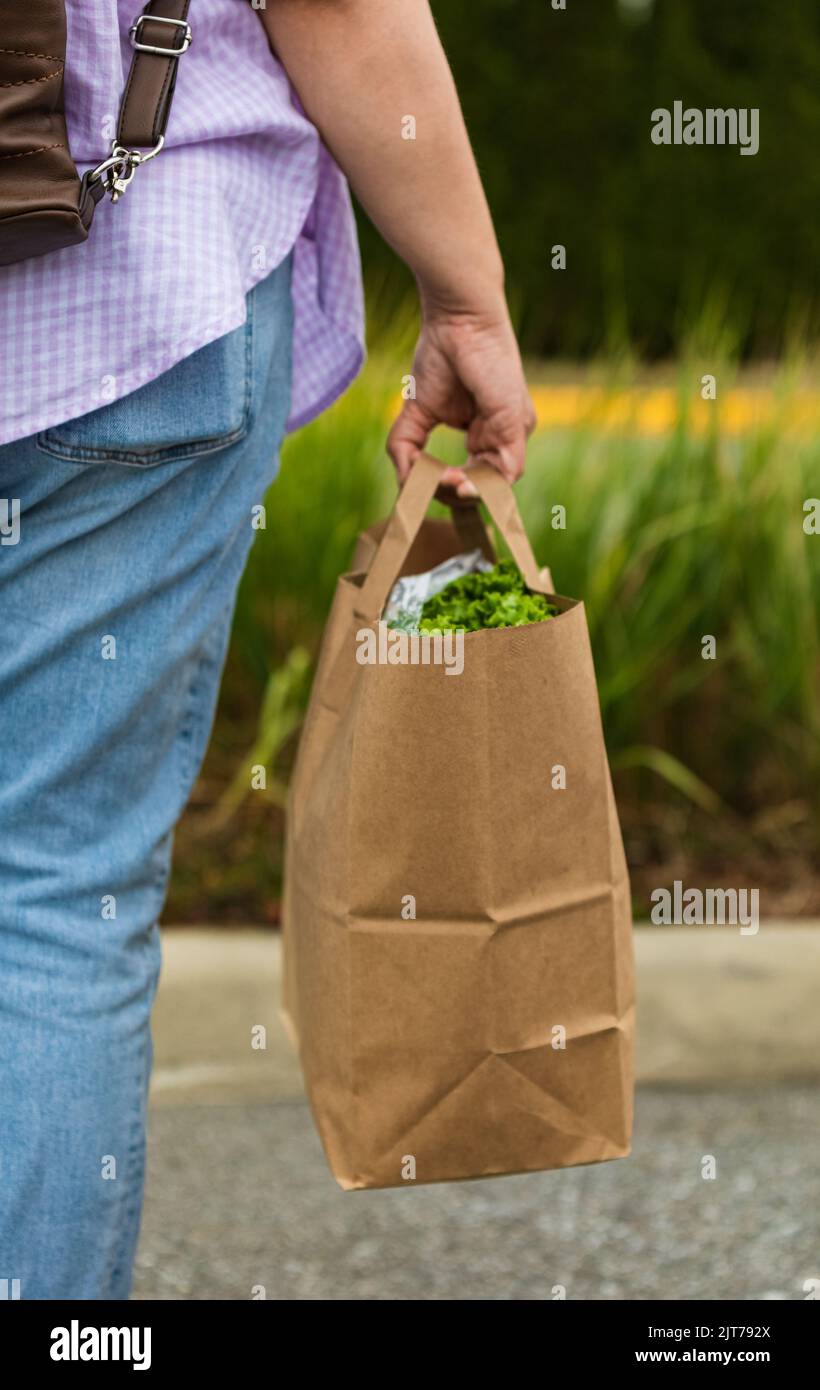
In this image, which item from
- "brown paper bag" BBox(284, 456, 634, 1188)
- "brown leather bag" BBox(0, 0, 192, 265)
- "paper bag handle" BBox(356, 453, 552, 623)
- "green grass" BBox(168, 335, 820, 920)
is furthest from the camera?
"green grass" BBox(168, 335, 820, 920)

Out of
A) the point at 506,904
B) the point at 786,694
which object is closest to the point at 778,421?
the point at 786,694

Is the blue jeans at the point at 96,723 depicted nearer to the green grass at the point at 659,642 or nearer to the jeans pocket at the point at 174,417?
the jeans pocket at the point at 174,417

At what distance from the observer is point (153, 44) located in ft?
3.82

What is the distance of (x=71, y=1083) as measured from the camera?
4.29 feet

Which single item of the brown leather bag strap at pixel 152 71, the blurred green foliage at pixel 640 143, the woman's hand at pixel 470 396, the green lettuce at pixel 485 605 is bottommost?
the green lettuce at pixel 485 605

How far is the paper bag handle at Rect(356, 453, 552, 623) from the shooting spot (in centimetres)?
150

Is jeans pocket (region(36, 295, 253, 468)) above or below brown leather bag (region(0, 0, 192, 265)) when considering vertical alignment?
below

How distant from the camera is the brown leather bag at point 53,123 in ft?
3.49

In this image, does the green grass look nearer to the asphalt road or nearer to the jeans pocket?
the asphalt road

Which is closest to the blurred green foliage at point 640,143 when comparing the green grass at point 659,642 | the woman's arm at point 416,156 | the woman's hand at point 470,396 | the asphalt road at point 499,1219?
the green grass at point 659,642

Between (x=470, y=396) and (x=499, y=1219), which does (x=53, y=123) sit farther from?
(x=499, y=1219)

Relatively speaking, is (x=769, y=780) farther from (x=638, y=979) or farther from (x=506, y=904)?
(x=506, y=904)

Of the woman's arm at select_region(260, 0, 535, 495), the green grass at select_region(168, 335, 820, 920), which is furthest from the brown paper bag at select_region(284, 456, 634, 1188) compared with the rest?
the green grass at select_region(168, 335, 820, 920)
